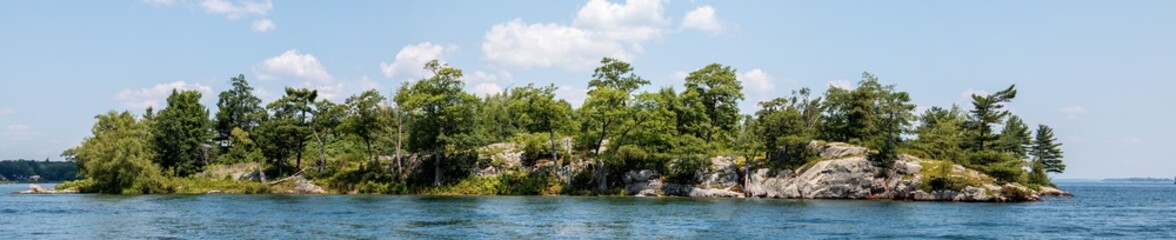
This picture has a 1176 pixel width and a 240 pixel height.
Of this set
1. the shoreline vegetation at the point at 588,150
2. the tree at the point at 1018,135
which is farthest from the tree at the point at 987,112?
the tree at the point at 1018,135

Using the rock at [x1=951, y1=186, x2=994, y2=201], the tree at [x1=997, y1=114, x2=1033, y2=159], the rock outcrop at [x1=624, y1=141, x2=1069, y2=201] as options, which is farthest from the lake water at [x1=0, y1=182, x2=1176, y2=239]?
the tree at [x1=997, y1=114, x2=1033, y2=159]

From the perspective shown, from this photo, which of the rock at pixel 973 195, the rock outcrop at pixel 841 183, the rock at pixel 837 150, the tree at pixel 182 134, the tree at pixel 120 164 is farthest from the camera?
the tree at pixel 182 134

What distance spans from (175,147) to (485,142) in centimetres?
3652

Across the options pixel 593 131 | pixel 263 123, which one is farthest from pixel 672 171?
pixel 263 123

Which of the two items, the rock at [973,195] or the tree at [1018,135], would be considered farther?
the tree at [1018,135]

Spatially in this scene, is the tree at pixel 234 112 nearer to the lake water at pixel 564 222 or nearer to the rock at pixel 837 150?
the lake water at pixel 564 222

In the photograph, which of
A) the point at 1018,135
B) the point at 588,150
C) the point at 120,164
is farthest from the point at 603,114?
the point at 1018,135

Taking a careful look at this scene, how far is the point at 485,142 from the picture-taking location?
8188 cm

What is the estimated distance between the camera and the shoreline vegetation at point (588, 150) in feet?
226

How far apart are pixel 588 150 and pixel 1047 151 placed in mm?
79455

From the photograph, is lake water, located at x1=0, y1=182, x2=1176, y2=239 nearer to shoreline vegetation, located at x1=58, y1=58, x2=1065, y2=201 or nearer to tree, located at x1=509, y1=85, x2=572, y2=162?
shoreline vegetation, located at x1=58, y1=58, x2=1065, y2=201

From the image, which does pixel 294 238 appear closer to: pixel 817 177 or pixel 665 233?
pixel 665 233

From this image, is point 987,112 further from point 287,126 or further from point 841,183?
point 287,126

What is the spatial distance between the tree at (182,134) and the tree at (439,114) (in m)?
26.9
